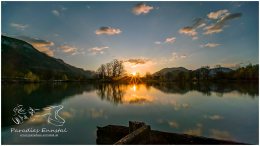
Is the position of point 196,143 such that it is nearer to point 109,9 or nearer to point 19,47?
point 109,9

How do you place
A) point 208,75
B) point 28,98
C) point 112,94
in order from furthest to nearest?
point 208,75 → point 112,94 → point 28,98

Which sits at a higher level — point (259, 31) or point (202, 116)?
point (259, 31)

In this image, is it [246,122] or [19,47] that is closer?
[246,122]

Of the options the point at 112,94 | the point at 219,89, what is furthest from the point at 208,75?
the point at 112,94

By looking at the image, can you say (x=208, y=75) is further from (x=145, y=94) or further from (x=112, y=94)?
(x=112, y=94)

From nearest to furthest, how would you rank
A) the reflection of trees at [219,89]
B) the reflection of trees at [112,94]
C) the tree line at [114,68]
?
the tree line at [114,68] < the reflection of trees at [112,94] < the reflection of trees at [219,89]

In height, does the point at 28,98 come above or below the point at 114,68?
below

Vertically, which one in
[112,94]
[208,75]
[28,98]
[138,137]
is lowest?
[28,98]

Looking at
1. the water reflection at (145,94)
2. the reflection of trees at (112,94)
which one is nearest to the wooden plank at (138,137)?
the water reflection at (145,94)

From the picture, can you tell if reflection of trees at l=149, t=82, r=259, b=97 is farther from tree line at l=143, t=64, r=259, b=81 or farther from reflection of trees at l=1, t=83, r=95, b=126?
reflection of trees at l=1, t=83, r=95, b=126

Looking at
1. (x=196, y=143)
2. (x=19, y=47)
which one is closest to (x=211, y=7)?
(x=196, y=143)

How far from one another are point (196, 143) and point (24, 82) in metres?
53.5

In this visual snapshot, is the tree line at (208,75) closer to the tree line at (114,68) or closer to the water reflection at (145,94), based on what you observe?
the water reflection at (145,94)

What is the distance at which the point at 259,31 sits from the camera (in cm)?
705
